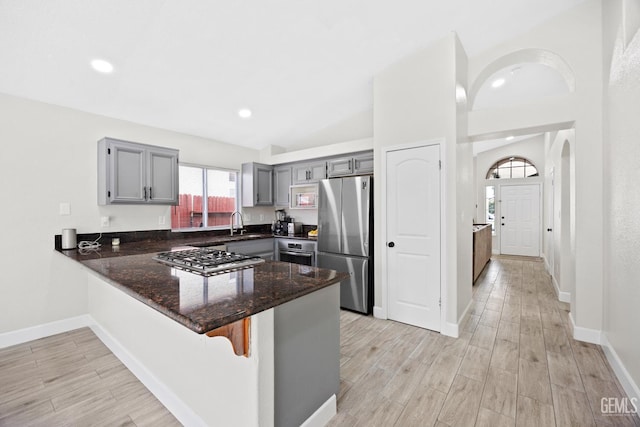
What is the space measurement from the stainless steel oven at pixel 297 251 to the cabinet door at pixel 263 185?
2.47 feet

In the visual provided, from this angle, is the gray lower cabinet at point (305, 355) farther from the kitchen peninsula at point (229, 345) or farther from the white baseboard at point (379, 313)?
the white baseboard at point (379, 313)

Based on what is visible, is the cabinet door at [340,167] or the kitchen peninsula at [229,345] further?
the cabinet door at [340,167]

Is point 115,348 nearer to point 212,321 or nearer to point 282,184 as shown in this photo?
point 212,321

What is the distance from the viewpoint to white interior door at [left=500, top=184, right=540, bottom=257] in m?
7.20

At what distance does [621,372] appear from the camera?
1.97m

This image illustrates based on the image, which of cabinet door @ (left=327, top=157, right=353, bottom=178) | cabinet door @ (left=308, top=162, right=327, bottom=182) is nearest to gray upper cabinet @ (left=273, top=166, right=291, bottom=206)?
cabinet door @ (left=308, top=162, right=327, bottom=182)

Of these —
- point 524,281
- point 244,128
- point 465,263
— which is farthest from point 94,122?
point 524,281

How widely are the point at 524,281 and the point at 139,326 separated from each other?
5625 mm

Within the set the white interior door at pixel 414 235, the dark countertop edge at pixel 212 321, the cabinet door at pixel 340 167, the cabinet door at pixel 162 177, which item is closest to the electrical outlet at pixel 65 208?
the cabinet door at pixel 162 177

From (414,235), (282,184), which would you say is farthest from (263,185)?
(414,235)

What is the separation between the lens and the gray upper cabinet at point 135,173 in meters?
2.94

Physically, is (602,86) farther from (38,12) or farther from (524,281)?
(38,12)

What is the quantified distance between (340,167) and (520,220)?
6.29 metres

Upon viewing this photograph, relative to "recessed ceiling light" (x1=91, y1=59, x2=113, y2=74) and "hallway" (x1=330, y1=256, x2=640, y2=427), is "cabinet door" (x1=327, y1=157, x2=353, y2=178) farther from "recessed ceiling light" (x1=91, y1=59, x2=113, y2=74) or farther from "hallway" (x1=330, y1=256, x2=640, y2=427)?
"recessed ceiling light" (x1=91, y1=59, x2=113, y2=74)
